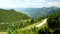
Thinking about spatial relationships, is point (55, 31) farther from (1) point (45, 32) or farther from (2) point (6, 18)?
(2) point (6, 18)

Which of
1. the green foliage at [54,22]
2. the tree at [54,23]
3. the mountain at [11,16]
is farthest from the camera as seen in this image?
the mountain at [11,16]

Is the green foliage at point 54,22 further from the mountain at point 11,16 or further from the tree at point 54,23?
the mountain at point 11,16

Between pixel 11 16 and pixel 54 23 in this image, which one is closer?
pixel 54 23

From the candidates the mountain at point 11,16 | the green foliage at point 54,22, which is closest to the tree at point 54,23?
the green foliage at point 54,22

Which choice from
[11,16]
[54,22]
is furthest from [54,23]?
[11,16]

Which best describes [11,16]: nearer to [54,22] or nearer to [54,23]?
[54,22]

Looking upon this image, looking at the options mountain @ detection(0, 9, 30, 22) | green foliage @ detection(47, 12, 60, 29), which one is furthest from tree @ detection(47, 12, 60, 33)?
mountain @ detection(0, 9, 30, 22)

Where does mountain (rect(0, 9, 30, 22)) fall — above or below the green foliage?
below

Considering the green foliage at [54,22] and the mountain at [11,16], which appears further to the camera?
the mountain at [11,16]

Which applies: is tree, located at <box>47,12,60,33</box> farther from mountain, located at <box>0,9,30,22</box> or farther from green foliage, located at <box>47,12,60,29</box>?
mountain, located at <box>0,9,30,22</box>
